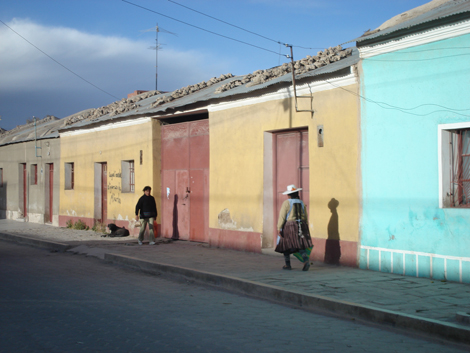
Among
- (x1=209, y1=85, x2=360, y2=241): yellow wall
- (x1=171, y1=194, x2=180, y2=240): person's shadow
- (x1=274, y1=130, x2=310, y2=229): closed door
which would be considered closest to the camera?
(x1=209, y1=85, x2=360, y2=241): yellow wall

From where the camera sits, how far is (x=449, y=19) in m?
8.00

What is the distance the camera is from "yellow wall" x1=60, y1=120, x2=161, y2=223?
52.0 ft

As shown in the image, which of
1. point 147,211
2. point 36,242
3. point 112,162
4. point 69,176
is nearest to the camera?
point 147,211

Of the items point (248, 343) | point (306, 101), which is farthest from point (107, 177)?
point (248, 343)

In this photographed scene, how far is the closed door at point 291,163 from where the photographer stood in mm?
11203

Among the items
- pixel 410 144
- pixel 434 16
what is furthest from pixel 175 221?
pixel 434 16

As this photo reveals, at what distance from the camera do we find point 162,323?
19.5ft

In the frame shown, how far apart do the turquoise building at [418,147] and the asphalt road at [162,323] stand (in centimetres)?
280

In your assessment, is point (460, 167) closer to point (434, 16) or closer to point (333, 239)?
point (434, 16)

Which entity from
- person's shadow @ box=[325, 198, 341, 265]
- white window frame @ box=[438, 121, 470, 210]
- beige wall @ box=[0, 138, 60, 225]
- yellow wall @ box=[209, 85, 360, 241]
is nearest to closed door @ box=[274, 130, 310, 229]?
yellow wall @ box=[209, 85, 360, 241]

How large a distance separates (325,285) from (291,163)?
425cm

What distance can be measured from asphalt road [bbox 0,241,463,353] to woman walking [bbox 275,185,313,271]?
1.65 meters

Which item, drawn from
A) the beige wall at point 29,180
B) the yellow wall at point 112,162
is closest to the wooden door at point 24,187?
the beige wall at point 29,180

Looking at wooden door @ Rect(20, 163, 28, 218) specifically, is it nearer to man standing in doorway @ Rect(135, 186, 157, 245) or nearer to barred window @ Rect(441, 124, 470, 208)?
man standing in doorway @ Rect(135, 186, 157, 245)
